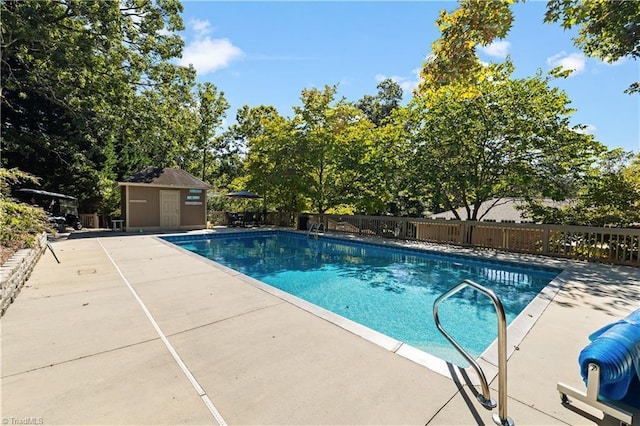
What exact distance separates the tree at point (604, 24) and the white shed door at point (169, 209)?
15.9 meters

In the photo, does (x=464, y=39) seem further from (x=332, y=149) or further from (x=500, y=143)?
(x=332, y=149)

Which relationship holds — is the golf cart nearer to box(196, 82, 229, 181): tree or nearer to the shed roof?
the shed roof

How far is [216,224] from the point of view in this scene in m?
18.5

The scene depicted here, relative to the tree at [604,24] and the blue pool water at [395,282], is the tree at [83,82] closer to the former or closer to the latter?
the blue pool water at [395,282]

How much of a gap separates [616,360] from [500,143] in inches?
407

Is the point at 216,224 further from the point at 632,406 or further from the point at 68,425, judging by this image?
the point at 632,406

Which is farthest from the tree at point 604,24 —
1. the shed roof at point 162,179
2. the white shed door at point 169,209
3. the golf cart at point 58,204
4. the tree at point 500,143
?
the golf cart at point 58,204

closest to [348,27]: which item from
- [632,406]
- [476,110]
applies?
[476,110]

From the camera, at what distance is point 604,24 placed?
25.2ft

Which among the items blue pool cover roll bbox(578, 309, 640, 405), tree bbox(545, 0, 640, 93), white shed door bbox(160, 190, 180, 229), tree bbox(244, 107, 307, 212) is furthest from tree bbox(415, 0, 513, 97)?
white shed door bbox(160, 190, 180, 229)

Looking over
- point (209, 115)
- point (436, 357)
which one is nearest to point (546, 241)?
point (436, 357)

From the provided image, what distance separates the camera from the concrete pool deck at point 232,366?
1992 mm

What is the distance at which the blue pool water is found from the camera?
4.52 meters

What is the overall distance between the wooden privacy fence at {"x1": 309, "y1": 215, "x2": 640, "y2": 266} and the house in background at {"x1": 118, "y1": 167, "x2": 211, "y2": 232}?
29.7 feet
